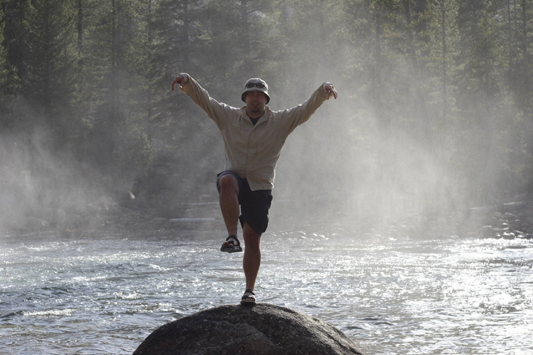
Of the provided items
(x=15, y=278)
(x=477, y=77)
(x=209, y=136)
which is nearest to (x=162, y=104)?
(x=209, y=136)

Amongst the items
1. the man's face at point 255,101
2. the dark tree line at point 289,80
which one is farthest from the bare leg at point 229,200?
the dark tree line at point 289,80

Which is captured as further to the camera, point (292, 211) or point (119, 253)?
point (292, 211)

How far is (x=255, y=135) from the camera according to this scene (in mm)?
6160

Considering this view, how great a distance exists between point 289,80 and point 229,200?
4196cm

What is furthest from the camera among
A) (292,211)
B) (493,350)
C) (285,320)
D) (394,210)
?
(292,211)

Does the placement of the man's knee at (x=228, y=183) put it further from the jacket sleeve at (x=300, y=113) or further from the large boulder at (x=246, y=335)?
the large boulder at (x=246, y=335)

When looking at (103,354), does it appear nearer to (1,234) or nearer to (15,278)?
(15,278)

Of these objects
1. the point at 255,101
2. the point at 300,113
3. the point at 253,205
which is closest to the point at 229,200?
the point at 253,205

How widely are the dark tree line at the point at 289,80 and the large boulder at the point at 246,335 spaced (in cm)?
2852

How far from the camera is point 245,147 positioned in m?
6.16

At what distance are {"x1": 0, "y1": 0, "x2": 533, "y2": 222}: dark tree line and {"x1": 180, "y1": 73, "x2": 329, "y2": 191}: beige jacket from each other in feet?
90.4

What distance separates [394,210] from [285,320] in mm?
28685

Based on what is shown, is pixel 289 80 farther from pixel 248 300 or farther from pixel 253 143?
pixel 248 300

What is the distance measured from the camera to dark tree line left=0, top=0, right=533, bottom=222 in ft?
117
